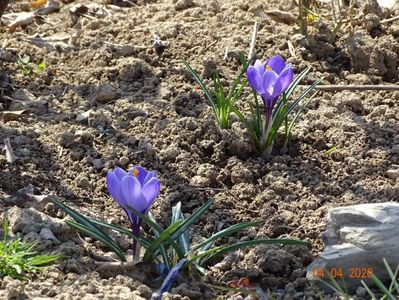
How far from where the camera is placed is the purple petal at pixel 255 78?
12.1ft

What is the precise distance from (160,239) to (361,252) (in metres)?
0.70

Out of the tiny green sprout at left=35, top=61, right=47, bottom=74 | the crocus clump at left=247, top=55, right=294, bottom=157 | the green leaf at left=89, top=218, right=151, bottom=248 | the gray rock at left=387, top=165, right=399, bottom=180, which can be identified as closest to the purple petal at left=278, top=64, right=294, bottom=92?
the crocus clump at left=247, top=55, right=294, bottom=157

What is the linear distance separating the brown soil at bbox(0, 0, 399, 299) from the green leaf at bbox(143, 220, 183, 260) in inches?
3.4

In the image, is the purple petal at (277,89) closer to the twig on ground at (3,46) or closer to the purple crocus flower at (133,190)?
the purple crocus flower at (133,190)

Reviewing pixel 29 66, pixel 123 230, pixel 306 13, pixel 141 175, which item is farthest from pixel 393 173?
pixel 29 66

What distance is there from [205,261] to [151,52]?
5.80 ft

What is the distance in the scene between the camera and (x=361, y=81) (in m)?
4.42

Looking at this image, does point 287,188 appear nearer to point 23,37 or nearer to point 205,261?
point 205,261

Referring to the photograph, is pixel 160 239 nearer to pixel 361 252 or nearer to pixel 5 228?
pixel 5 228

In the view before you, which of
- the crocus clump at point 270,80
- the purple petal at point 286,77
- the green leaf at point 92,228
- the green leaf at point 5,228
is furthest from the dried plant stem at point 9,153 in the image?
the purple petal at point 286,77

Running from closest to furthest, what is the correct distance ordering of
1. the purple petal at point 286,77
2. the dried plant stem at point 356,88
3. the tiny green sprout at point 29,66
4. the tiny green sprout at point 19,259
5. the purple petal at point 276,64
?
the tiny green sprout at point 19,259, the purple petal at point 286,77, the purple petal at point 276,64, the dried plant stem at point 356,88, the tiny green sprout at point 29,66
